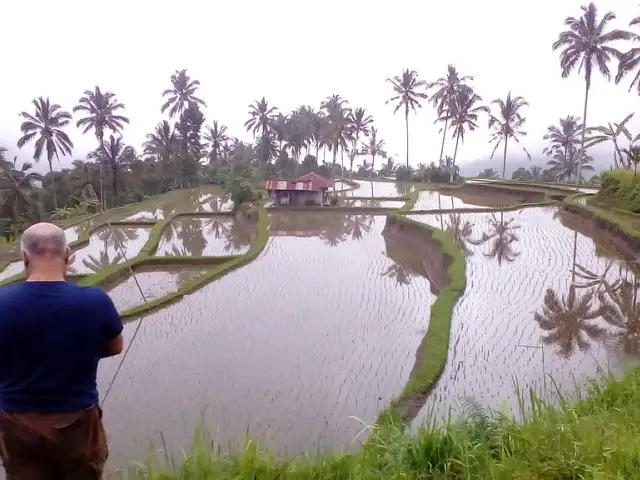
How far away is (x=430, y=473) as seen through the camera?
2.77 m

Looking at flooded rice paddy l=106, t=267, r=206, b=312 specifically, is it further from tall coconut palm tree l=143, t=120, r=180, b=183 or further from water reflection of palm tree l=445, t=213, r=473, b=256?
tall coconut palm tree l=143, t=120, r=180, b=183

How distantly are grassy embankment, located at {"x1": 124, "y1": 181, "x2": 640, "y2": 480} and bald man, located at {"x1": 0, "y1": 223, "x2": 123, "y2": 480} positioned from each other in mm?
1183

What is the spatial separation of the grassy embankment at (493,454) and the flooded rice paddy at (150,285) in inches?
284

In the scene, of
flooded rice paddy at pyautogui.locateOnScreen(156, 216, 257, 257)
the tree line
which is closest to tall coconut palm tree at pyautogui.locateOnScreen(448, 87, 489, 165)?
the tree line

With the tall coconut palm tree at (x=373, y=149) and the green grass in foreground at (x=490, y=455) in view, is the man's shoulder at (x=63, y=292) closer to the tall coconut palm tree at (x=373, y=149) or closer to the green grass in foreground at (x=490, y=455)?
the green grass in foreground at (x=490, y=455)

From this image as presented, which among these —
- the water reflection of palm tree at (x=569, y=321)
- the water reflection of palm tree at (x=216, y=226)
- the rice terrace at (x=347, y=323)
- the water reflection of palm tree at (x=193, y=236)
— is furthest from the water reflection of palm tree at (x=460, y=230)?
the water reflection of palm tree at (x=216, y=226)

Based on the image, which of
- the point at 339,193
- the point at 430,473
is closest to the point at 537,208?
the point at 339,193

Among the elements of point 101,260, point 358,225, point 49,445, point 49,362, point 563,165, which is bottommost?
point 101,260

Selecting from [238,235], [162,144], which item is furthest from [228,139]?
[238,235]

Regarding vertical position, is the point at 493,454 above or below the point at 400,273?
above

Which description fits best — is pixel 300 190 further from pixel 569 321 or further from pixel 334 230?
pixel 569 321

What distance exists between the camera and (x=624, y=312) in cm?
812

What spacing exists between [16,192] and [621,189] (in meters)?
24.1

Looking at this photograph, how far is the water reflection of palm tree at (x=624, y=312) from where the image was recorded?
23.2 feet
